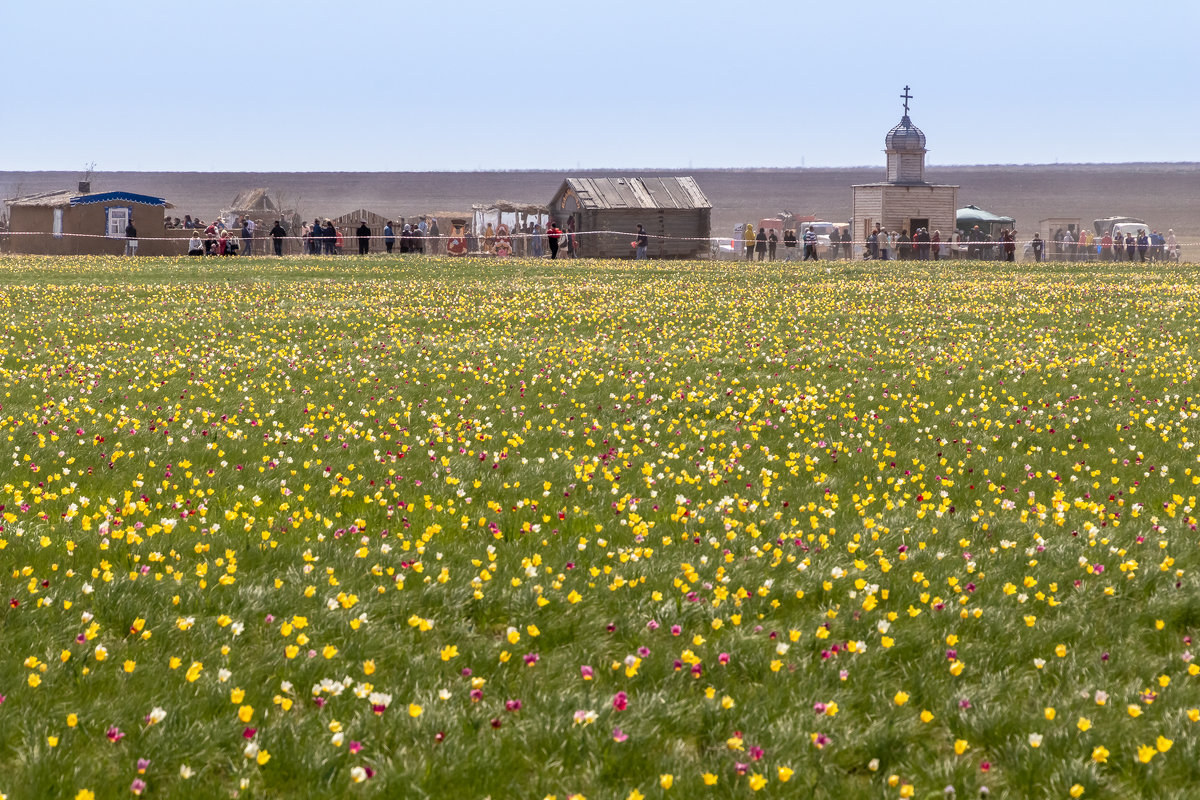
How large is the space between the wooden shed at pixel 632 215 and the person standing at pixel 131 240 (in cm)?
2116

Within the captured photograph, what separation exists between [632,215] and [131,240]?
24671mm

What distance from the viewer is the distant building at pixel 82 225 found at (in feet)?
169

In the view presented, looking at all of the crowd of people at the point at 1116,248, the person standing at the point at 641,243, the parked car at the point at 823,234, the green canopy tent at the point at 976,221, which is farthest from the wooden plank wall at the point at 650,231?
the crowd of people at the point at 1116,248

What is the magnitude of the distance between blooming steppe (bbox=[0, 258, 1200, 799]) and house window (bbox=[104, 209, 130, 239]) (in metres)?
40.9

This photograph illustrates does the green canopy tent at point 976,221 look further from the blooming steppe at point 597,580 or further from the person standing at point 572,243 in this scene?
the blooming steppe at point 597,580

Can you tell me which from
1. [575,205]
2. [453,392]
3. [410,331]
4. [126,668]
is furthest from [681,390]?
[575,205]

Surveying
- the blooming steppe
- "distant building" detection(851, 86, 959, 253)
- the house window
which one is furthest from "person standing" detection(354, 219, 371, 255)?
the blooming steppe

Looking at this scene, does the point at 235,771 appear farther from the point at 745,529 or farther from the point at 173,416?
the point at 173,416

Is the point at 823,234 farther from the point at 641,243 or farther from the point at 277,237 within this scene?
the point at 277,237

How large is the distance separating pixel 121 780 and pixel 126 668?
2.51 feet

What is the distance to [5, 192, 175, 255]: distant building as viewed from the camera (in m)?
51.6

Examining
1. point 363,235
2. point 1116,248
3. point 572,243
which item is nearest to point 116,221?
point 363,235

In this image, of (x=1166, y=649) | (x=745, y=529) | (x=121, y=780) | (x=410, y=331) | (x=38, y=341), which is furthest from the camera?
(x=410, y=331)

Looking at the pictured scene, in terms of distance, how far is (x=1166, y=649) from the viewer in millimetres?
5730
